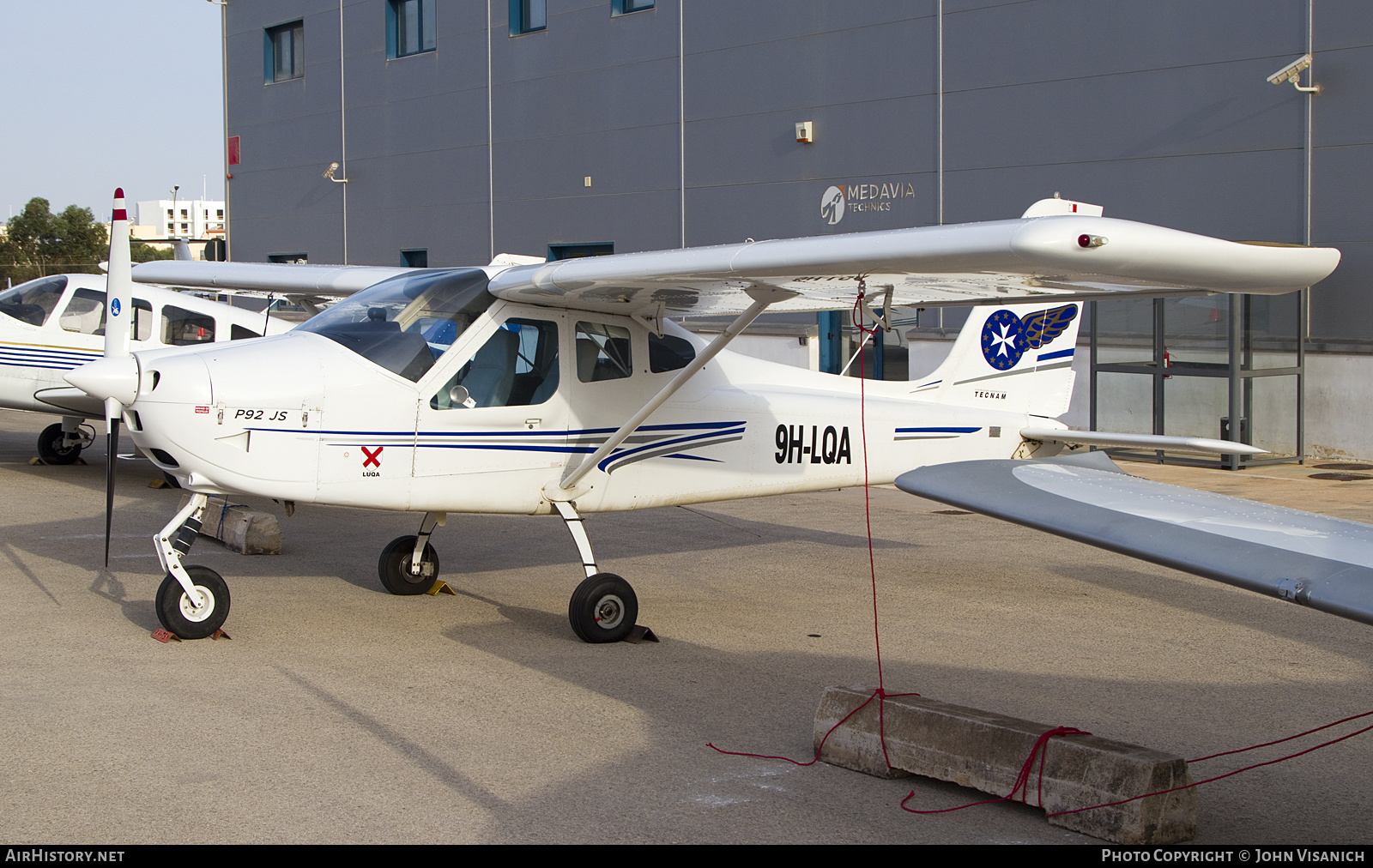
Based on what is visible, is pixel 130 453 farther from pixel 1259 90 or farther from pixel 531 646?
pixel 1259 90

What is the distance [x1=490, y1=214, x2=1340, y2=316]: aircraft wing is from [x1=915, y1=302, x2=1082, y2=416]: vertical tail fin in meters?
1.78

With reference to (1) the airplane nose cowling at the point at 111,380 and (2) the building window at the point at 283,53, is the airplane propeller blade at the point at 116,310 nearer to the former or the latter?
(1) the airplane nose cowling at the point at 111,380

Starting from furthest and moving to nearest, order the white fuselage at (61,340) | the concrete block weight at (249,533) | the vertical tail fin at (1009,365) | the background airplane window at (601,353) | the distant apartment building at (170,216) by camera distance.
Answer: the distant apartment building at (170,216), the white fuselage at (61,340), the concrete block weight at (249,533), the vertical tail fin at (1009,365), the background airplane window at (601,353)

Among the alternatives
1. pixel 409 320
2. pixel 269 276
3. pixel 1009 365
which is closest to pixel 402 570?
pixel 409 320

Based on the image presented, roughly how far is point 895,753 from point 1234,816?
3.97ft

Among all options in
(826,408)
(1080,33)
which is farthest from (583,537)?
(1080,33)

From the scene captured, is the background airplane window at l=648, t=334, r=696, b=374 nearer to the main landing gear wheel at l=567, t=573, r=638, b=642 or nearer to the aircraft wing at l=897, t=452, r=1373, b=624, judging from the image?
the main landing gear wheel at l=567, t=573, r=638, b=642

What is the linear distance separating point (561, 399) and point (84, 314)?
30.5ft

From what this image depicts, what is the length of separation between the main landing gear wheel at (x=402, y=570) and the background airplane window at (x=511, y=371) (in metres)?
1.51

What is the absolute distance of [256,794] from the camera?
4.55 metres

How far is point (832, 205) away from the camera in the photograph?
64.9 feet

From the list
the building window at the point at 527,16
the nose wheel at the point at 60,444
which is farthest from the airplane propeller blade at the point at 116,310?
the building window at the point at 527,16

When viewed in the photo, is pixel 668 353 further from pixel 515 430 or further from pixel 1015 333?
pixel 1015 333

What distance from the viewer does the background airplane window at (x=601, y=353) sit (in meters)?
7.63
